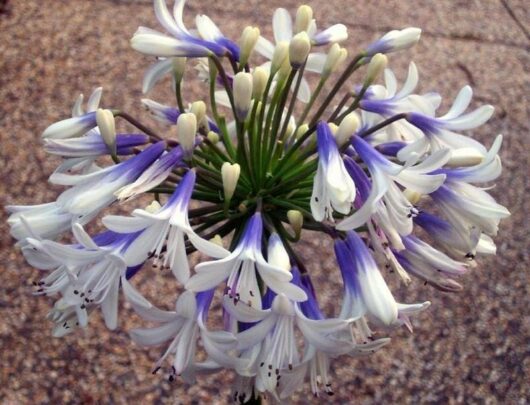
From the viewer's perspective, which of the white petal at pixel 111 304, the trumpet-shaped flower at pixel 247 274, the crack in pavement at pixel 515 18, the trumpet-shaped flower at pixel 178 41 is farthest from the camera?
the crack in pavement at pixel 515 18

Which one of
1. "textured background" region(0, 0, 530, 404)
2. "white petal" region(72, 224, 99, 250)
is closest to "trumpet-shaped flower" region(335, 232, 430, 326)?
"white petal" region(72, 224, 99, 250)

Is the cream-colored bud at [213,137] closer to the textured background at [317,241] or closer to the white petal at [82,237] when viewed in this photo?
the white petal at [82,237]

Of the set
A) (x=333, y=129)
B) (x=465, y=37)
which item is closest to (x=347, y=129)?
(x=333, y=129)

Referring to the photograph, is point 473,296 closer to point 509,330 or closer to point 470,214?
point 509,330

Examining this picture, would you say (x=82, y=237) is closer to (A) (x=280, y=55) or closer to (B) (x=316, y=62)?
(A) (x=280, y=55)

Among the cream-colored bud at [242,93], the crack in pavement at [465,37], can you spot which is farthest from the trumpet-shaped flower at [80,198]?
the crack in pavement at [465,37]

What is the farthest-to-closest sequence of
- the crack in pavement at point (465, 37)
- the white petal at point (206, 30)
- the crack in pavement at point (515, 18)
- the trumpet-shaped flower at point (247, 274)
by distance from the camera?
the crack in pavement at point (515, 18), the crack in pavement at point (465, 37), the white petal at point (206, 30), the trumpet-shaped flower at point (247, 274)

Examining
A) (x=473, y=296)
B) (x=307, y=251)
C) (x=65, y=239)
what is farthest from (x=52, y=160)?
(x=473, y=296)
